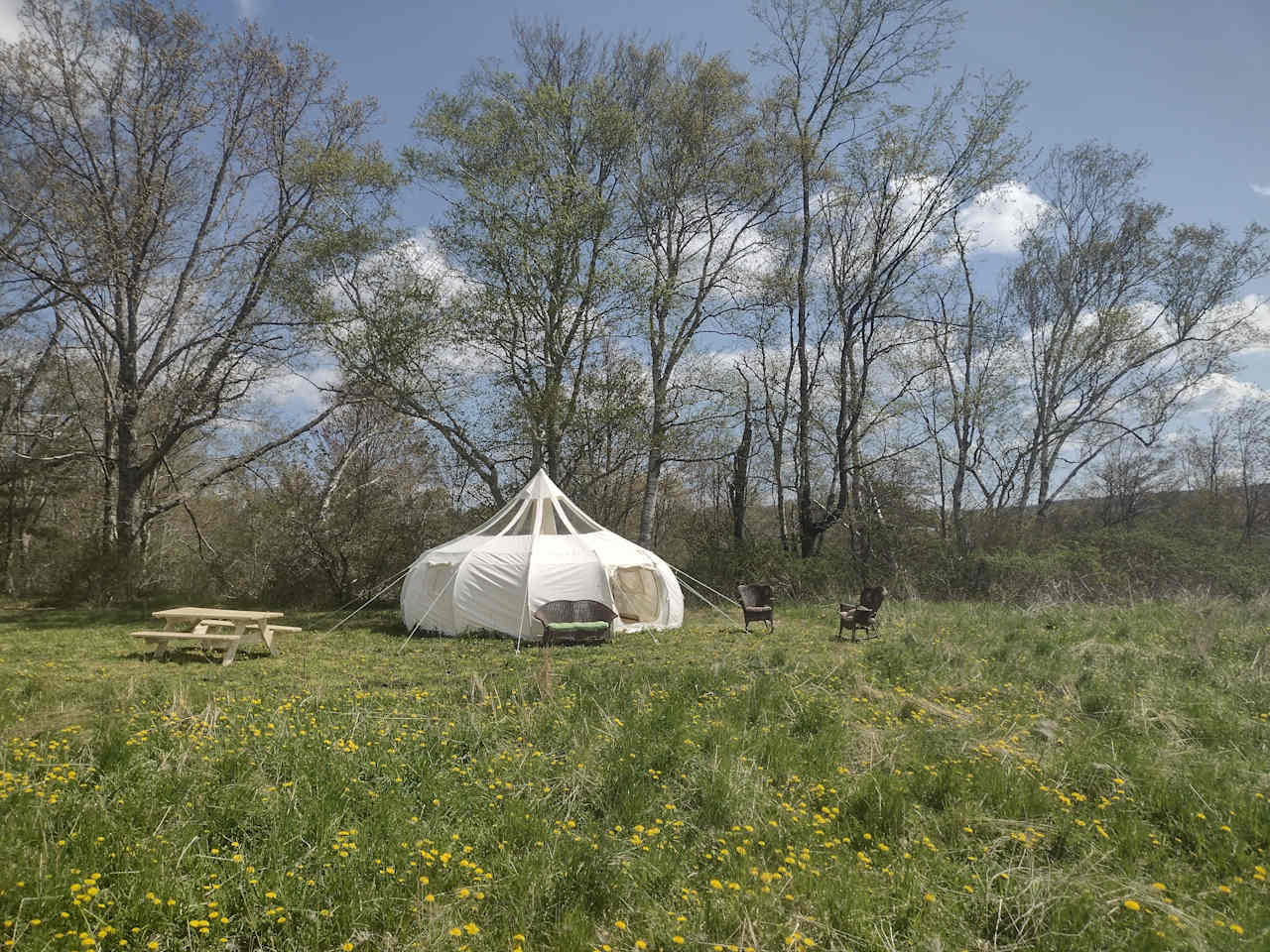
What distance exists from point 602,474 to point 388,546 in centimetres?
533

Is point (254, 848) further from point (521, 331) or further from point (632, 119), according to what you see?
point (632, 119)

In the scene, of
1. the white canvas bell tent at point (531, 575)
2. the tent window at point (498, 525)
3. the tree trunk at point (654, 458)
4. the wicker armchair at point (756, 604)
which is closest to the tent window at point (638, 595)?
the white canvas bell tent at point (531, 575)

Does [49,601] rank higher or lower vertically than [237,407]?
lower

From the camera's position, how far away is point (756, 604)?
11922 mm

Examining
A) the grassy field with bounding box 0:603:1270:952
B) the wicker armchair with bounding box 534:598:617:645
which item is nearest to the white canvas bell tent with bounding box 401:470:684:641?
the wicker armchair with bounding box 534:598:617:645

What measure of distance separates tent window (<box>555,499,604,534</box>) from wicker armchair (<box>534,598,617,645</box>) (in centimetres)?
215

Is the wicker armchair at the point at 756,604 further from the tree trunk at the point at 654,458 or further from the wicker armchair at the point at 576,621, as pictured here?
the tree trunk at the point at 654,458

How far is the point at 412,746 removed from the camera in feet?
15.5

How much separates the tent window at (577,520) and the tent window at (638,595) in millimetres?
911

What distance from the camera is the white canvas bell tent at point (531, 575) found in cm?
1148

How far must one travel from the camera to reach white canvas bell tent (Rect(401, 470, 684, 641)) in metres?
11.5

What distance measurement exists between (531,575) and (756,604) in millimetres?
3715

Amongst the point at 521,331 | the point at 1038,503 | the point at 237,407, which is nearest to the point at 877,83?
the point at 521,331

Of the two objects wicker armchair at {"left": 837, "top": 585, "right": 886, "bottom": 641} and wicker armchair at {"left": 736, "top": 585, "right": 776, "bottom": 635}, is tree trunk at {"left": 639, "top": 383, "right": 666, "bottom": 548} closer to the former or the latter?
wicker armchair at {"left": 736, "top": 585, "right": 776, "bottom": 635}
